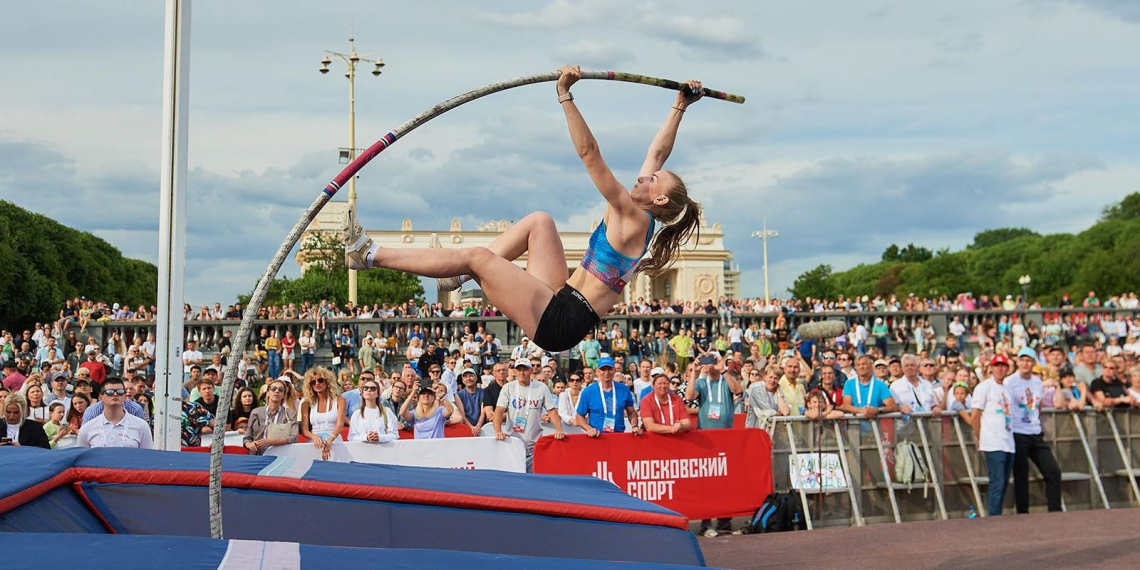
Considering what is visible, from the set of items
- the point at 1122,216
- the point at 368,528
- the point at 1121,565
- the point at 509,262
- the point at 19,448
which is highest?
the point at 1122,216

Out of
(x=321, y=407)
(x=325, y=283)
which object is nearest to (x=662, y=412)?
(x=321, y=407)

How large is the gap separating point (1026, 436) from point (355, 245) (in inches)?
283

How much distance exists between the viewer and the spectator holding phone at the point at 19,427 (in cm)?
754

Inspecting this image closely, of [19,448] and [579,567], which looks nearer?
[579,567]

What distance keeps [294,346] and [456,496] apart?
56.0ft

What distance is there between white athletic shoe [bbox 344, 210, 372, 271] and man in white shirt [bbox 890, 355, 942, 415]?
6.36 m

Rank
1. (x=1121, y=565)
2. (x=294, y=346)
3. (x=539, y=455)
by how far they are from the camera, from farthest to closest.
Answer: (x=294, y=346), (x=539, y=455), (x=1121, y=565)

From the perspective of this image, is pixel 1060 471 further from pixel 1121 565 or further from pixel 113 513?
pixel 113 513

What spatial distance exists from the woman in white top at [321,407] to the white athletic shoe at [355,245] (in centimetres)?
420

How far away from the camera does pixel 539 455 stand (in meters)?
8.74

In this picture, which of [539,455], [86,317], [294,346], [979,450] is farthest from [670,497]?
[86,317]

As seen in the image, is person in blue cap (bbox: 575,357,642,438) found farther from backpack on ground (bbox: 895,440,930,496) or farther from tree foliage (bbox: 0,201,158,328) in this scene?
tree foliage (bbox: 0,201,158,328)

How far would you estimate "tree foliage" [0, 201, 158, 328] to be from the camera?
38594 millimetres

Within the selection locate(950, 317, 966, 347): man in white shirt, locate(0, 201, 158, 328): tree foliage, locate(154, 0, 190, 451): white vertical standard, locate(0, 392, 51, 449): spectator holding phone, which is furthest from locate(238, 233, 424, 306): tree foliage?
locate(154, 0, 190, 451): white vertical standard
